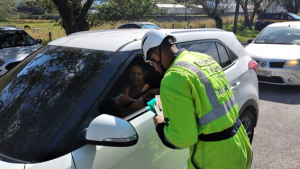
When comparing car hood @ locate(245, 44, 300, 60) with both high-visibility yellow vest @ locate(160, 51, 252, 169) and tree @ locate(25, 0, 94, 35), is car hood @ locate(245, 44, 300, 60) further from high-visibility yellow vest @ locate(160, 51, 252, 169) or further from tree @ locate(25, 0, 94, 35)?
tree @ locate(25, 0, 94, 35)

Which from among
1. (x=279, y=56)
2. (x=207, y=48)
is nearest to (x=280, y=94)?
(x=279, y=56)

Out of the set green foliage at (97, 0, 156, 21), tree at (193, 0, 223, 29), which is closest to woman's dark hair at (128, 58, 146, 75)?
tree at (193, 0, 223, 29)

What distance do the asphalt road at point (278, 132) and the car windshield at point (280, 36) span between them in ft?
6.16

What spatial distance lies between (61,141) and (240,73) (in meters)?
2.24

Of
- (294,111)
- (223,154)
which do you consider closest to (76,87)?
(223,154)

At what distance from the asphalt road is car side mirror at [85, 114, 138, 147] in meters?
2.45

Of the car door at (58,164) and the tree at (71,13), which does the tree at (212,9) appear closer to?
the tree at (71,13)

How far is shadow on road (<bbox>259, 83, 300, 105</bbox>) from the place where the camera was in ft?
18.9

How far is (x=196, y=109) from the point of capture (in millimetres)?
1514

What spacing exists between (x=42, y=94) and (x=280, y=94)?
582cm

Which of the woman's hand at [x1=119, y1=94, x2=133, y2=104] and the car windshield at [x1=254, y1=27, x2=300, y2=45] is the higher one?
the car windshield at [x1=254, y1=27, x2=300, y2=45]

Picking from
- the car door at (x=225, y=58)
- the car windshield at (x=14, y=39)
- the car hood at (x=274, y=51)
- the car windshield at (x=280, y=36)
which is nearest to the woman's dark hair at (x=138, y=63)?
the car door at (x=225, y=58)

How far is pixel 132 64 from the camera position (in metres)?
2.16

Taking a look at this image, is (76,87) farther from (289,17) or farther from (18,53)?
(289,17)
